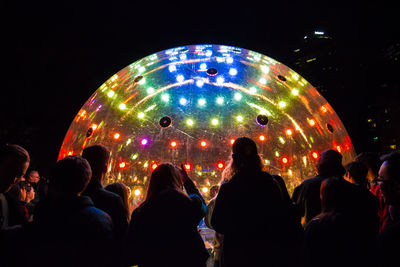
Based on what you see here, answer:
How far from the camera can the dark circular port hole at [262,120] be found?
6039mm

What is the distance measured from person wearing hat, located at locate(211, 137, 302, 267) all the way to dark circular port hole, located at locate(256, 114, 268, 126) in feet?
11.6

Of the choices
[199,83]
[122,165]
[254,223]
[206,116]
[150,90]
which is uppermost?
[199,83]

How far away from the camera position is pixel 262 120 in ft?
19.9

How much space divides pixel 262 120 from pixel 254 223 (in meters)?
3.85

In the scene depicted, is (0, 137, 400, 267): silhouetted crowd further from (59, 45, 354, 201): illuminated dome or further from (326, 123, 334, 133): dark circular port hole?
(326, 123, 334, 133): dark circular port hole

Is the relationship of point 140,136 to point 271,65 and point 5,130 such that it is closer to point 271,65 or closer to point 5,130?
point 271,65

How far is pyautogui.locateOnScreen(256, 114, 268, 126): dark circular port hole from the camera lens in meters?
6.04

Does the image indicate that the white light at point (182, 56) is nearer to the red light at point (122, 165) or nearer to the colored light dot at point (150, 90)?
the colored light dot at point (150, 90)

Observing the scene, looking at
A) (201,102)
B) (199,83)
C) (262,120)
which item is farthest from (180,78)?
(262,120)

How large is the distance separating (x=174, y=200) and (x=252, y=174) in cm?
85

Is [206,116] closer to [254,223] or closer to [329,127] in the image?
[329,127]

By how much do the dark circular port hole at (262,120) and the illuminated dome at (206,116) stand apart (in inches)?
0.9

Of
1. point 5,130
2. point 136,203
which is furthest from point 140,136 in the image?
point 5,130

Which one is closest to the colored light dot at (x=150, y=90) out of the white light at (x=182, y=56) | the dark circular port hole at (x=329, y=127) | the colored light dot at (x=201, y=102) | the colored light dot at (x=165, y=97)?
the colored light dot at (x=165, y=97)
